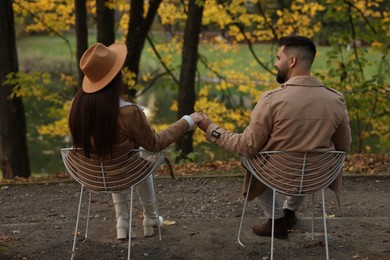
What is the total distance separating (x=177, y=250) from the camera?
165 inches

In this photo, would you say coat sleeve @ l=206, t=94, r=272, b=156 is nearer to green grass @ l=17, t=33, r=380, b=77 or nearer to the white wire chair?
the white wire chair

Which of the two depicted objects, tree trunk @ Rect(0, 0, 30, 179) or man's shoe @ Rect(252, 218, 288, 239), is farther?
tree trunk @ Rect(0, 0, 30, 179)

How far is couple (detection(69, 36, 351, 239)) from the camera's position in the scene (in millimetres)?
3686

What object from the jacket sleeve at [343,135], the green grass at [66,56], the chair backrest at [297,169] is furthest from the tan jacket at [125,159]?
the green grass at [66,56]

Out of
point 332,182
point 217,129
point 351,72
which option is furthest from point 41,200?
point 351,72

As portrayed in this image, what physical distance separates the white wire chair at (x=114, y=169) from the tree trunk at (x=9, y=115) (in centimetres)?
669

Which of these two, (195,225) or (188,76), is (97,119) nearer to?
(195,225)

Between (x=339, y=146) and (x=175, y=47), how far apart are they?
12871 mm

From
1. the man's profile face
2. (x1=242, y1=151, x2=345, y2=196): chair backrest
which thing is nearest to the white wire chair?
(x1=242, y1=151, x2=345, y2=196): chair backrest

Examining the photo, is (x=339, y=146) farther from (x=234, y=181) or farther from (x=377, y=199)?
(x=234, y=181)

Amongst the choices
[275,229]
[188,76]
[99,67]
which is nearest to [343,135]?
[275,229]

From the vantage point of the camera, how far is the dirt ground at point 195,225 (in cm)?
416

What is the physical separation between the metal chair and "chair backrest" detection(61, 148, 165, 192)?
28.0 inches

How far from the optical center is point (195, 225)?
15.7 feet
